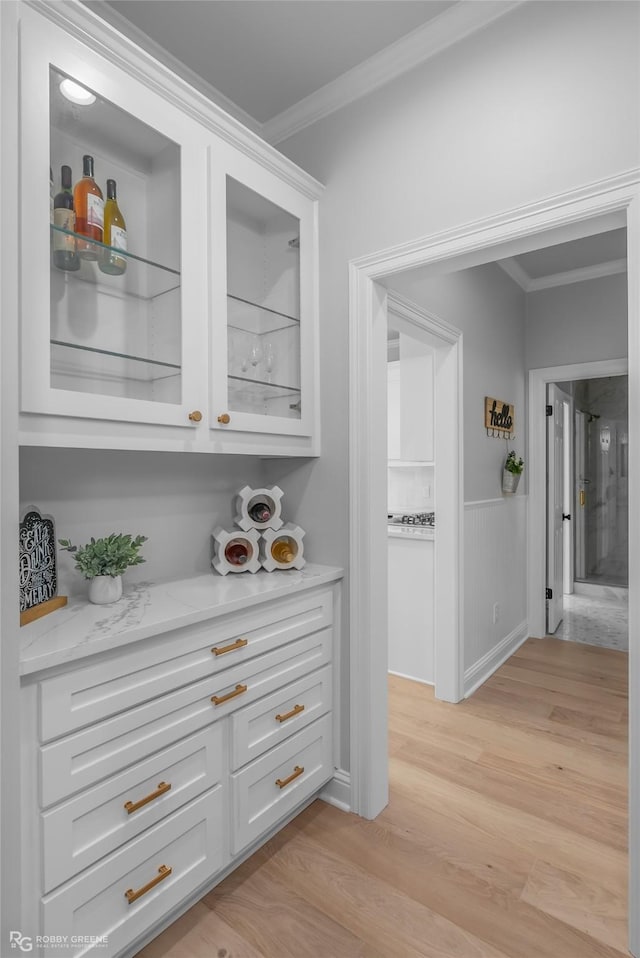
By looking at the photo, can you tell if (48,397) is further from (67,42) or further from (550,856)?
(550,856)

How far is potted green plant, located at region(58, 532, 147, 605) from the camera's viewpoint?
58.7 inches

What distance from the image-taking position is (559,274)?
151 inches

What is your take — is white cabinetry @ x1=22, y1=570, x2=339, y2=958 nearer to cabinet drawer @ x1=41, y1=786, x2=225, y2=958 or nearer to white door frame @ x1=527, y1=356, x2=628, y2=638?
cabinet drawer @ x1=41, y1=786, x2=225, y2=958

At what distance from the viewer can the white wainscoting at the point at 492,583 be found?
309 cm

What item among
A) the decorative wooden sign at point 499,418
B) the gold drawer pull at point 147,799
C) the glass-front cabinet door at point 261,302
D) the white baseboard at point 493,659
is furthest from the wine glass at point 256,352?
the white baseboard at point 493,659

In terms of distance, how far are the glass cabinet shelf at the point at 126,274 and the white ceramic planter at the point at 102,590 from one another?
0.82 m

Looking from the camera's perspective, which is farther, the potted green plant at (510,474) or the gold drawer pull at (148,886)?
the potted green plant at (510,474)

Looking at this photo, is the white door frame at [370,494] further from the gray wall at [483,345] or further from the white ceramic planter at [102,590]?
the white ceramic planter at [102,590]

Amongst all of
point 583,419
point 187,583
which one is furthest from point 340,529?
point 583,419

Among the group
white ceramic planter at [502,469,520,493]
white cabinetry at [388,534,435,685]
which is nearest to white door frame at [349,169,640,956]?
white cabinetry at [388,534,435,685]

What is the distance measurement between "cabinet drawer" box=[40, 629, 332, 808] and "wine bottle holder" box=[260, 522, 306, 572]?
30 centimetres

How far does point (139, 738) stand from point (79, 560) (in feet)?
1.69

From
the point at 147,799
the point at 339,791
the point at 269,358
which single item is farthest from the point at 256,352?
the point at 339,791

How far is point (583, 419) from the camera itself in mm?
5871
